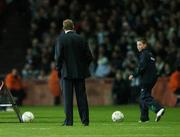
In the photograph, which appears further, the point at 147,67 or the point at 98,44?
the point at 98,44

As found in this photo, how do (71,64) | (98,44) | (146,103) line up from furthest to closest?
(98,44) < (146,103) < (71,64)

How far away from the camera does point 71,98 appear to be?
70.5 ft

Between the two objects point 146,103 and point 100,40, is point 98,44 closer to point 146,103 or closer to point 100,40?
point 100,40

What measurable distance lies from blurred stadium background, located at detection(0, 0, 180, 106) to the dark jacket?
538 inches

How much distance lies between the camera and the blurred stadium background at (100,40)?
1545 inches

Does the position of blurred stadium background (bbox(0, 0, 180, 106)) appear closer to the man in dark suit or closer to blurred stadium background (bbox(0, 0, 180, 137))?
blurred stadium background (bbox(0, 0, 180, 137))

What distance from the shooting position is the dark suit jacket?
21422mm

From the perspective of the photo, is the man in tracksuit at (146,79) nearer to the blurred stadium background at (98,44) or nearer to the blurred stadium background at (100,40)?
the blurred stadium background at (98,44)

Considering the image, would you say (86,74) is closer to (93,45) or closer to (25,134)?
(25,134)

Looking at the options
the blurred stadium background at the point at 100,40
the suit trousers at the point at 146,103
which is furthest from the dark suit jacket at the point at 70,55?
the blurred stadium background at the point at 100,40

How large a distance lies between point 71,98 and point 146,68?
335 centimetres

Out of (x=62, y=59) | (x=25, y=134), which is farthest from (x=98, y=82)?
(x=25, y=134)

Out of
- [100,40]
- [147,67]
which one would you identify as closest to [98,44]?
[100,40]

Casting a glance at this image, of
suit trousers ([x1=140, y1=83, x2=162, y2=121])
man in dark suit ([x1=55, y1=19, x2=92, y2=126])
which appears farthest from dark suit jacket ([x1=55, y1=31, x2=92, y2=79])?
suit trousers ([x1=140, y1=83, x2=162, y2=121])
